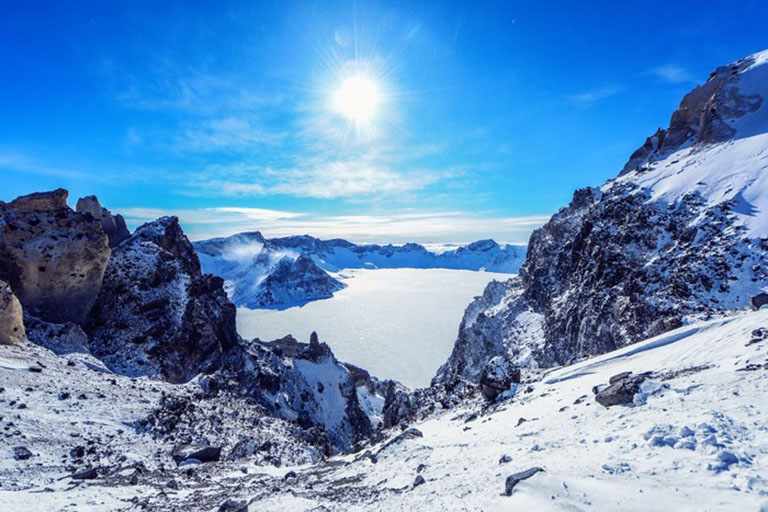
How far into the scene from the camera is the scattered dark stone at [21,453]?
36.6 feet

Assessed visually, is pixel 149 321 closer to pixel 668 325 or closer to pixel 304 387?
pixel 304 387

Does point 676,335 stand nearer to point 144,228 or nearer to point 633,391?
point 633,391

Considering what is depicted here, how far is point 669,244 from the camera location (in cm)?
3728

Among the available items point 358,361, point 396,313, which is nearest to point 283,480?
point 358,361

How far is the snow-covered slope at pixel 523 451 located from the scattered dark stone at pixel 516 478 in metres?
0.14

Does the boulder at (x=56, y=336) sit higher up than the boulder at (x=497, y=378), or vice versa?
the boulder at (x=56, y=336)

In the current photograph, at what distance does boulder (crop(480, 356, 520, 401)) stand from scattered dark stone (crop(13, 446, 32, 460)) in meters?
18.0

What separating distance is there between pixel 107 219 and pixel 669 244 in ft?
207

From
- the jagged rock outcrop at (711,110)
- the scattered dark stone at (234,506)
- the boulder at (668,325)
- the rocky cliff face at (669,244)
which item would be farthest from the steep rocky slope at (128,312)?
the jagged rock outcrop at (711,110)

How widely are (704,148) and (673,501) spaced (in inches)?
2352

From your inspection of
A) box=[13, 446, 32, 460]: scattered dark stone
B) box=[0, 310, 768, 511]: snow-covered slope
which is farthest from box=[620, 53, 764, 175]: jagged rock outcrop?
box=[13, 446, 32, 460]: scattered dark stone

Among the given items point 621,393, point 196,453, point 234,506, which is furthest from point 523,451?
point 196,453

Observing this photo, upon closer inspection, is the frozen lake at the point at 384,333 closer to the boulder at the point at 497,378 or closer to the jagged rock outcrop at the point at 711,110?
the jagged rock outcrop at the point at 711,110

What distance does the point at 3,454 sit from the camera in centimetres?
1102
